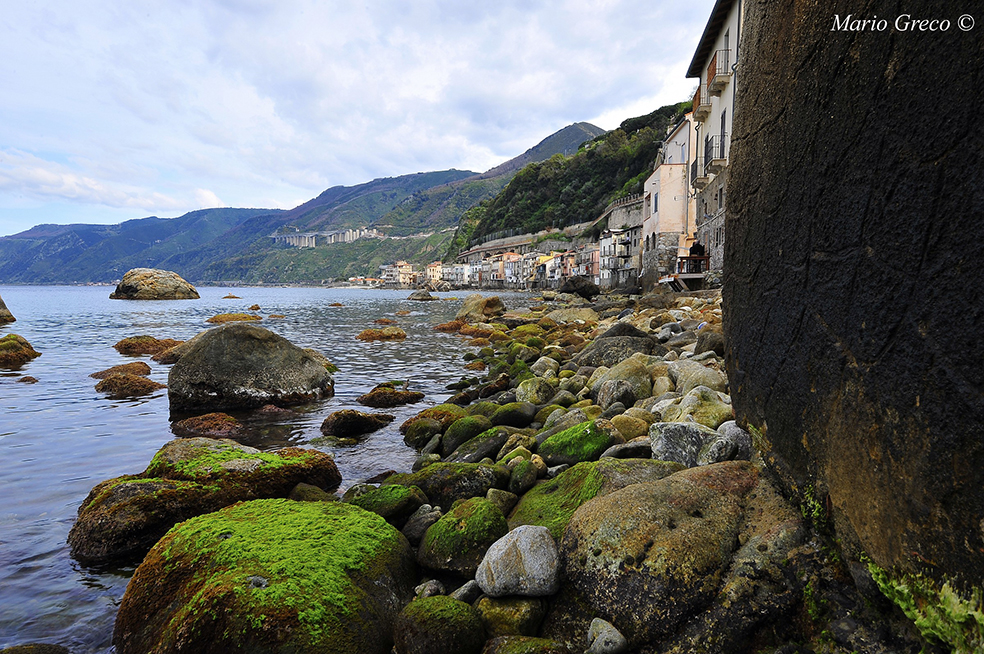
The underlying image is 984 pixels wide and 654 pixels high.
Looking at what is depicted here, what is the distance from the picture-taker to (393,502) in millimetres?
5508

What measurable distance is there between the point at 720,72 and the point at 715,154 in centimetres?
438

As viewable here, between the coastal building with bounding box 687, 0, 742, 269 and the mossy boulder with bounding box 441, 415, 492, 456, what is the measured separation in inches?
839

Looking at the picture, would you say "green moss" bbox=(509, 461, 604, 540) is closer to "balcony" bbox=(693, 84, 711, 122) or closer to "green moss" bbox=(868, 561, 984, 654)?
"green moss" bbox=(868, 561, 984, 654)

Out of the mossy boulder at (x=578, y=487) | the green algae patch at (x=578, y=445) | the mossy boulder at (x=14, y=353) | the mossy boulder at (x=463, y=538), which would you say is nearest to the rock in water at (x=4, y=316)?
the mossy boulder at (x=14, y=353)

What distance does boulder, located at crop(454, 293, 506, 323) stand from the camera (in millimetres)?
34969

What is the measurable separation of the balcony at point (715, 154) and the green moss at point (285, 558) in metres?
29.3

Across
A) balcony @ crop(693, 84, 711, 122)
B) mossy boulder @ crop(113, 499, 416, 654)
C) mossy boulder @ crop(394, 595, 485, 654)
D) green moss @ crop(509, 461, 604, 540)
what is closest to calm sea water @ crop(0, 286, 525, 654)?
mossy boulder @ crop(113, 499, 416, 654)

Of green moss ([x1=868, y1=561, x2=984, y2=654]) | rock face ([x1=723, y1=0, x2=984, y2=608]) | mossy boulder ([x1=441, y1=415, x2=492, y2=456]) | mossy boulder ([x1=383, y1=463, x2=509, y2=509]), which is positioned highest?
rock face ([x1=723, y1=0, x2=984, y2=608])

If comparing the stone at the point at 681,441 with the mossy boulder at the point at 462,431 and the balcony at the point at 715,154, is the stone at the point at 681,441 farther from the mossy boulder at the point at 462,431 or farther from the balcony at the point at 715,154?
the balcony at the point at 715,154

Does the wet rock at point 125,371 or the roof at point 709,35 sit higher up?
the roof at point 709,35

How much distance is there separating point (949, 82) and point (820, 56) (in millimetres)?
860

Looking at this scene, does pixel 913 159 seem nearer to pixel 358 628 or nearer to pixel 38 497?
pixel 358 628

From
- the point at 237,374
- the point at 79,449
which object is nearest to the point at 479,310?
Result: the point at 237,374

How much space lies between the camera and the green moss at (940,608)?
1873mm
